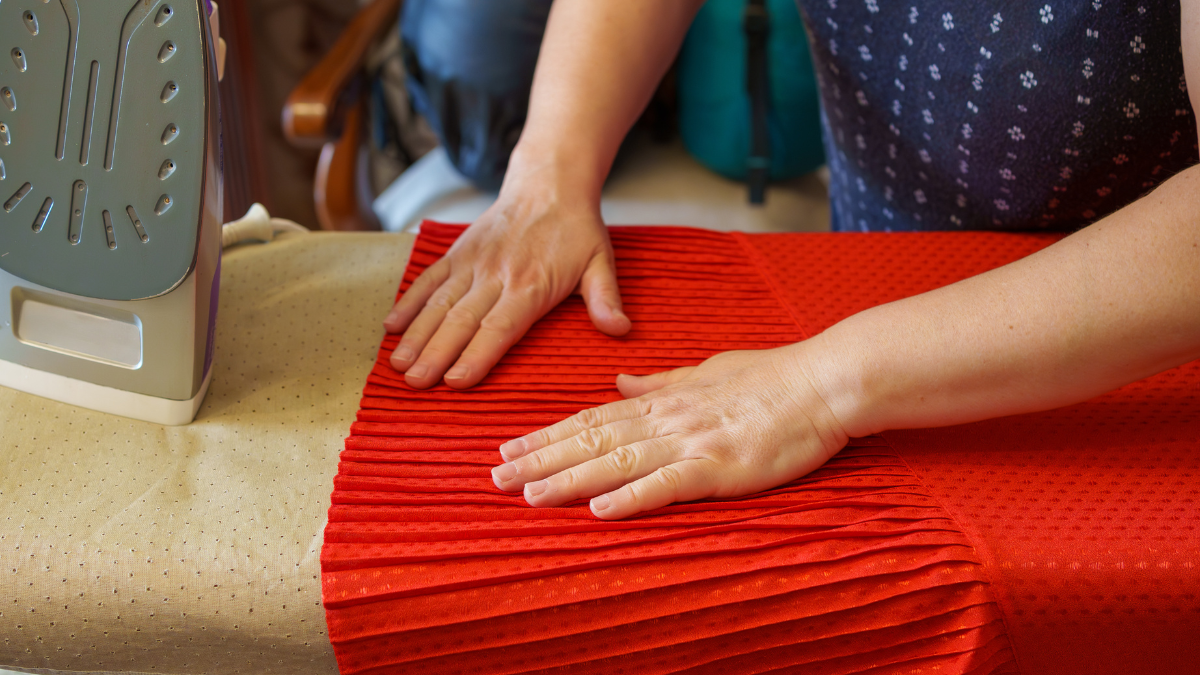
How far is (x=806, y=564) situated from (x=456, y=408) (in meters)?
0.25

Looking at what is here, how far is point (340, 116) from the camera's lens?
1.25 m

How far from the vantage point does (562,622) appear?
17.6 inches

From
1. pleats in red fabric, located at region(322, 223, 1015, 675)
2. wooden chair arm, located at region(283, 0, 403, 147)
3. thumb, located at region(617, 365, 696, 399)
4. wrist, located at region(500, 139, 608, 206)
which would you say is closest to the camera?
pleats in red fabric, located at region(322, 223, 1015, 675)

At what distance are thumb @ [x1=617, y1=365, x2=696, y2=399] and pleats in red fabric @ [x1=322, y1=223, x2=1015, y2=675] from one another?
4.1 inches

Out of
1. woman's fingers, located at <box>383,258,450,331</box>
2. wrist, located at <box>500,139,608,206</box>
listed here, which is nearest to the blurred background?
wrist, located at <box>500,139,608,206</box>

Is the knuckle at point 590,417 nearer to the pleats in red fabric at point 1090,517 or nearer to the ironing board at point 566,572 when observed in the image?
the ironing board at point 566,572

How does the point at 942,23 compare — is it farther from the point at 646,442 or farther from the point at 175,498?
the point at 175,498

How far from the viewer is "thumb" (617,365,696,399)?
582 mm

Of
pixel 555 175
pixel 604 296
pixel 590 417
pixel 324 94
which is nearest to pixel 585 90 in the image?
pixel 555 175

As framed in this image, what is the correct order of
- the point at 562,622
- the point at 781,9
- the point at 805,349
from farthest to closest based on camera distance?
the point at 781,9 → the point at 805,349 → the point at 562,622

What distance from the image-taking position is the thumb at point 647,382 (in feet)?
1.91

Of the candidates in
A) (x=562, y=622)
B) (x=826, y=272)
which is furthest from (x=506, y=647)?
(x=826, y=272)

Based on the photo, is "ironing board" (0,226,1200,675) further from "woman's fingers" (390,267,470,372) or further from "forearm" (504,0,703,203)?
"forearm" (504,0,703,203)

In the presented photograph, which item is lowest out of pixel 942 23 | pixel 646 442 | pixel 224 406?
pixel 224 406
